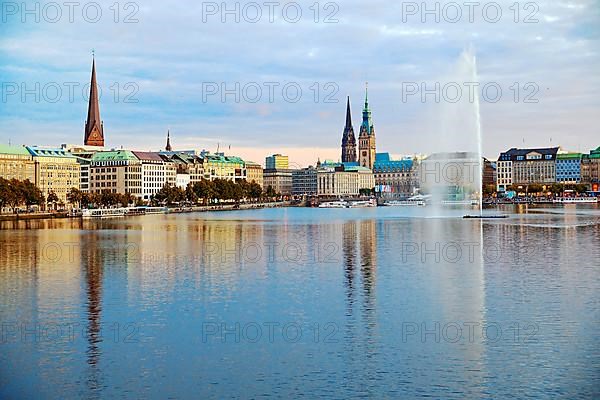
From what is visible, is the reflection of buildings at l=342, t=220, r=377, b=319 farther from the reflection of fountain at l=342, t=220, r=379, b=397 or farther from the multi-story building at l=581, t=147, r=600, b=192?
the multi-story building at l=581, t=147, r=600, b=192

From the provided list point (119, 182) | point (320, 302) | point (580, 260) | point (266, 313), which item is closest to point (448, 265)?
point (580, 260)

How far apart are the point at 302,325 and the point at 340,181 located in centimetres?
17545

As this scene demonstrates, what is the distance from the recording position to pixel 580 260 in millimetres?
31500

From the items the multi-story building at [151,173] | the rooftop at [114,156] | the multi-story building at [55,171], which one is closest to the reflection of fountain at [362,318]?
the multi-story building at [55,171]

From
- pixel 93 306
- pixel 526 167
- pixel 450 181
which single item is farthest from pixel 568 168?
pixel 93 306

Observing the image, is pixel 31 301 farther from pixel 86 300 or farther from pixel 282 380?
pixel 282 380

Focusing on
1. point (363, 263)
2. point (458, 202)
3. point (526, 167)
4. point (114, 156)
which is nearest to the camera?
point (363, 263)

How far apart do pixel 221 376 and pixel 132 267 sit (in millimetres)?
16295

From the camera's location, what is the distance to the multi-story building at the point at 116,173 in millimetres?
123562

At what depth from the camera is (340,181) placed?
194125mm

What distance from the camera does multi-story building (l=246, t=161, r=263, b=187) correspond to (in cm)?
17062

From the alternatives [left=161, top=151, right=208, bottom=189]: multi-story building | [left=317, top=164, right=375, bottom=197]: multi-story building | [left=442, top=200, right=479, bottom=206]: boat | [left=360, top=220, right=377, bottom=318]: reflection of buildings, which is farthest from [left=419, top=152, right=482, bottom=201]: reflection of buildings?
[left=360, top=220, right=377, bottom=318]: reflection of buildings

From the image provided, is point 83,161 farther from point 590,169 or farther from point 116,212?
point 590,169

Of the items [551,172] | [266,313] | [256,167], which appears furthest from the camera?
[256,167]
